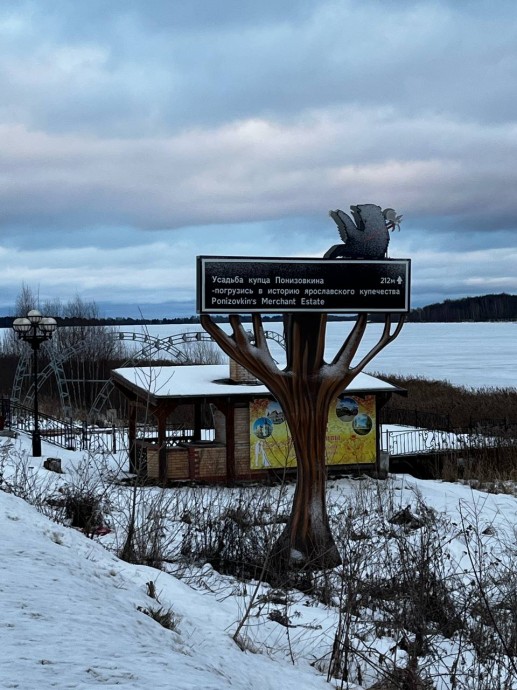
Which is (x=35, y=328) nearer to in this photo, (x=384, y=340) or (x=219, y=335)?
(x=219, y=335)

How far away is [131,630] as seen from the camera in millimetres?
4605

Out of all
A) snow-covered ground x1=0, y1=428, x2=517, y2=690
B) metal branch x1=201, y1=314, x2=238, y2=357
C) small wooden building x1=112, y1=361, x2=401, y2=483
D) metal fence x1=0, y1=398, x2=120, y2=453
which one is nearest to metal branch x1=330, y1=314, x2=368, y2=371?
metal branch x1=201, y1=314, x2=238, y2=357

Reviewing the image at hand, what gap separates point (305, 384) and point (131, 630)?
6.83m

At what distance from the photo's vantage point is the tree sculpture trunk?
35.8 feet

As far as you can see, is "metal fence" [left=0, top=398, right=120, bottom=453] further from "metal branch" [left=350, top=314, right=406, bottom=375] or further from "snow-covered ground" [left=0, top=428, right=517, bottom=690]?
"snow-covered ground" [left=0, top=428, right=517, bottom=690]

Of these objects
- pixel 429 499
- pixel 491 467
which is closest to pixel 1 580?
pixel 429 499

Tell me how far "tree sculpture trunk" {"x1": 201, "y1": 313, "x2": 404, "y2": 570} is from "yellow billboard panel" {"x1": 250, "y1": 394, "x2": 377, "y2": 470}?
27.2ft

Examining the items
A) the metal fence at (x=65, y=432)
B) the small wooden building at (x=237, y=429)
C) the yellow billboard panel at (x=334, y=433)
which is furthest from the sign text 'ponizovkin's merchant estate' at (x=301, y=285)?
the metal fence at (x=65, y=432)

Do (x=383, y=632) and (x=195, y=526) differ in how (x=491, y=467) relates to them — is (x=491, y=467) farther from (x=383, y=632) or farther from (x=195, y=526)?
(x=383, y=632)

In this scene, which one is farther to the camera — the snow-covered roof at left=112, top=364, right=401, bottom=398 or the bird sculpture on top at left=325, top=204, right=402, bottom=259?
the snow-covered roof at left=112, top=364, right=401, bottom=398

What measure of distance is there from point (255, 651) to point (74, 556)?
172 cm

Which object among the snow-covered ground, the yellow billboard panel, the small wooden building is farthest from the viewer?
the yellow billboard panel

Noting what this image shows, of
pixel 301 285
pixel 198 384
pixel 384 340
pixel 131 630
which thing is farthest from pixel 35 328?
pixel 131 630

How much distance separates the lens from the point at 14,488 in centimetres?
1067
